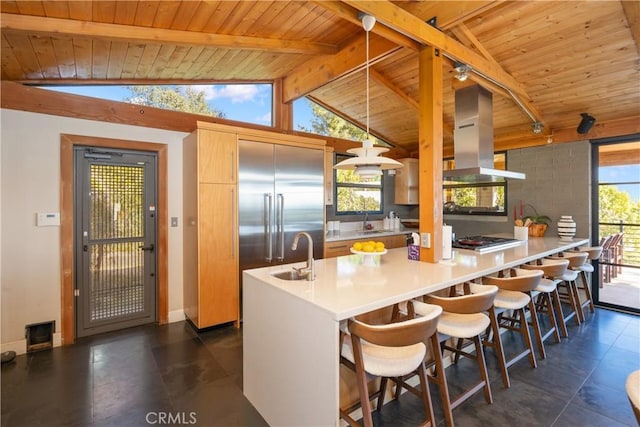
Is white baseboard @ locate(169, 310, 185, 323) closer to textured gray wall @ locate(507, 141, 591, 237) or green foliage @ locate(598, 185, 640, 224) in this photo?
textured gray wall @ locate(507, 141, 591, 237)

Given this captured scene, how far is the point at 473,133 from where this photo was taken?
11.1ft

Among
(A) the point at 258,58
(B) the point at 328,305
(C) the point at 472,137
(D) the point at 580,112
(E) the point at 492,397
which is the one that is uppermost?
(A) the point at 258,58

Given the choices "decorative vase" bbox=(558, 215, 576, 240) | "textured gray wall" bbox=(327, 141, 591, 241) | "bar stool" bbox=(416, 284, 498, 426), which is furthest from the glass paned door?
"decorative vase" bbox=(558, 215, 576, 240)

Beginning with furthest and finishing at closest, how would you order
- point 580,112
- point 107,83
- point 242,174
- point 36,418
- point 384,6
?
point 580,112 → point 242,174 → point 107,83 → point 384,6 → point 36,418

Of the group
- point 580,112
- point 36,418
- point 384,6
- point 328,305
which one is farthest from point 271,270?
point 580,112

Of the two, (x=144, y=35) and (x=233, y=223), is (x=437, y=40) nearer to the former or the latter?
(x=144, y=35)

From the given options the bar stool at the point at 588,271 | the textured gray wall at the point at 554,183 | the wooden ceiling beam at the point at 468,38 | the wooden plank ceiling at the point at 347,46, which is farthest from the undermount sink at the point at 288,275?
the textured gray wall at the point at 554,183

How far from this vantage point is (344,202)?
17.4 ft

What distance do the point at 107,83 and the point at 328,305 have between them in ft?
11.1

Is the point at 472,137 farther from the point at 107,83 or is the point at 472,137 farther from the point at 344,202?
the point at 107,83

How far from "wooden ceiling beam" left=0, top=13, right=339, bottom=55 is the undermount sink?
2.17 metres

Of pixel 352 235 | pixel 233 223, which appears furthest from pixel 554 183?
pixel 233 223

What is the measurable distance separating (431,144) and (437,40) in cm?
87

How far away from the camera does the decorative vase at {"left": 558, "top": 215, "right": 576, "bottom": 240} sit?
3.94 m
